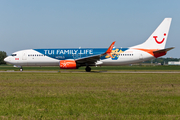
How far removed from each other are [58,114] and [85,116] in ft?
2.85

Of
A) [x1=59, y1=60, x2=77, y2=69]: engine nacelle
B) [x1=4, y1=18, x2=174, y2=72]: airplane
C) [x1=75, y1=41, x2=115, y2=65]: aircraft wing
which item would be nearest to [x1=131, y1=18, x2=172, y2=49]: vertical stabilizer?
[x1=4, y1=18, x2=174, y2=72]: airplane

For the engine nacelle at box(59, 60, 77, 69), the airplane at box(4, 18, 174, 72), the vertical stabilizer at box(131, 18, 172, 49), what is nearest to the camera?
the engine nacelle at box(59, 60, 77, 69)

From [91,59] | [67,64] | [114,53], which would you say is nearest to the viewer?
[67,64]

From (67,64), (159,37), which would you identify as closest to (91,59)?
(67,64)

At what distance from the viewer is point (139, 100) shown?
8.80m

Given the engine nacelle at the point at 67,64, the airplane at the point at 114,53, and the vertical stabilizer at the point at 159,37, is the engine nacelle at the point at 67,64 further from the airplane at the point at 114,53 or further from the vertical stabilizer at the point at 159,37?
the vertical stabilizer at the point at 159,37

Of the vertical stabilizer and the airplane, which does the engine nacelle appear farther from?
the vertical stabilizer

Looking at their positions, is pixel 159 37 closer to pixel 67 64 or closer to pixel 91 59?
pixel 91 59

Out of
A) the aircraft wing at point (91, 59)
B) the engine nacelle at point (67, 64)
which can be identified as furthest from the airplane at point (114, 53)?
the engine nacelle at point (67, 64)

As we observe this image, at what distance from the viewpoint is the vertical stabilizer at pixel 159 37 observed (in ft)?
104

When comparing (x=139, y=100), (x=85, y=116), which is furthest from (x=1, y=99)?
(x=139, y=100)

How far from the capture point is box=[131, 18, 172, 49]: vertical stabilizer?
31797 mm

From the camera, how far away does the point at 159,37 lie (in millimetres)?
32062

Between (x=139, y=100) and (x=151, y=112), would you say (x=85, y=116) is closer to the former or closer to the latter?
(x=151, y=112)
